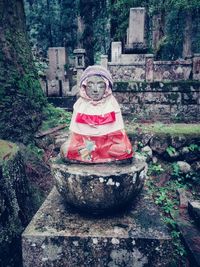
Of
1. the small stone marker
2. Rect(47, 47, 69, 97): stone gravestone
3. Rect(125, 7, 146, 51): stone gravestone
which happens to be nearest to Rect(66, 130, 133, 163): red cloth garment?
Rect(125, 7, 146, 51): stone gravestone

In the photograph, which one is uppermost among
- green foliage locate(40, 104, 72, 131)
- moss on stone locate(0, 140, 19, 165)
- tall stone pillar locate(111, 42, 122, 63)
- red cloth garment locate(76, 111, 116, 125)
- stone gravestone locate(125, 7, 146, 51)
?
stone gravestone locate(125, 7, 146, 51)

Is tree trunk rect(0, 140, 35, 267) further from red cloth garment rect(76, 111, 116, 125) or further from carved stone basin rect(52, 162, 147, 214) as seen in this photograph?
red cloth garment rect(76, 111, 116, 125)

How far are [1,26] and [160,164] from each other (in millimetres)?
3766

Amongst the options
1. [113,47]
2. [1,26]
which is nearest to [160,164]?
[1,26]

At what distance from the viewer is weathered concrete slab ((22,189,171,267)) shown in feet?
7.79

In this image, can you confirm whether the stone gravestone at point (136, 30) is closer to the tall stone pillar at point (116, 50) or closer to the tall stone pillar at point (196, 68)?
the tall stone pillar at point (116, 50)

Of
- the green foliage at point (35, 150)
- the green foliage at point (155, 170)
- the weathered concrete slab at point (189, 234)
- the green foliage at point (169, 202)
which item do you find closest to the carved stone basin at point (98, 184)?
the weathered concrete slab at point (189, 234)

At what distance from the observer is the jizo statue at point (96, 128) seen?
265 cm

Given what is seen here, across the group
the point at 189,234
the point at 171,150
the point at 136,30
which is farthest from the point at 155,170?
the point at 136,30

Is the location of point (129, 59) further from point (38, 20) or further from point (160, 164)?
point (38, 20)

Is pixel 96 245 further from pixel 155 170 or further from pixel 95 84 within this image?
pixel 155 170

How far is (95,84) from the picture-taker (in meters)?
2.77

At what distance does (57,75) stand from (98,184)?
31.1 ft

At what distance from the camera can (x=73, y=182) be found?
2439 millimetres
